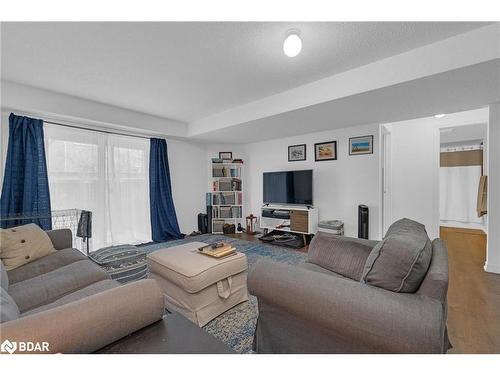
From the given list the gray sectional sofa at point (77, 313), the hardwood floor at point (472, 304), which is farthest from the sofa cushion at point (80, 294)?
the hardwood floor at point (472, 304)

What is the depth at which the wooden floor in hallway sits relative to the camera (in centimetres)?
148

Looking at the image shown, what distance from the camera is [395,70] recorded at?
2.04 metres

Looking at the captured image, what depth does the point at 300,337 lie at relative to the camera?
111 cm

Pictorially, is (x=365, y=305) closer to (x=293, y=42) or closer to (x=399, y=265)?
(x=399, y=265)

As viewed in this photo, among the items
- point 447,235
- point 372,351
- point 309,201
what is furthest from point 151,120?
point 447,235

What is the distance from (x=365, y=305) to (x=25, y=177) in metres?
3.83

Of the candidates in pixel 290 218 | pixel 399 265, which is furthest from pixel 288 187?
pixel 399 265

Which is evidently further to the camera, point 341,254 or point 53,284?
point 341,254

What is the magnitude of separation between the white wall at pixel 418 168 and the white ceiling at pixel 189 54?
2.49 metres

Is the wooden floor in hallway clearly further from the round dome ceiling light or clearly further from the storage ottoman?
the round dome ceiling light

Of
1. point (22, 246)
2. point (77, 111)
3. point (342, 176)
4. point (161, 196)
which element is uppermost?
point (77, 111)

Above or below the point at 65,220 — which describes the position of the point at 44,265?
below
